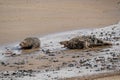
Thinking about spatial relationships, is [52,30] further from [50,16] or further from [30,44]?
[30,44]

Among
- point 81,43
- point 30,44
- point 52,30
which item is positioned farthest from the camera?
point 52,30

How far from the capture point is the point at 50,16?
1352 cm

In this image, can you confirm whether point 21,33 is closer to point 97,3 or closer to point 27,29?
point 27,29

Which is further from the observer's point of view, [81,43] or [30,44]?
[30,44]

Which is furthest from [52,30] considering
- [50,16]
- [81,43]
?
[81,43]

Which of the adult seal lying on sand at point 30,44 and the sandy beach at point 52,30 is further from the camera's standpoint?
the adult seal lying on sand at point 30,44

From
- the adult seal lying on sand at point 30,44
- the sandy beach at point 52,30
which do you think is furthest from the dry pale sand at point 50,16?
the adult seal lying on sand at point 30,44

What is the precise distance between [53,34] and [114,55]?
296 centimetres

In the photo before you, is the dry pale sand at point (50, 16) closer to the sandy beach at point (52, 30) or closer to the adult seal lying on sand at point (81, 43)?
the sandy beach at point (52, 30)

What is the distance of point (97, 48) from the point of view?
9.34 metres

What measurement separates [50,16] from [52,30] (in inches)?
74.4

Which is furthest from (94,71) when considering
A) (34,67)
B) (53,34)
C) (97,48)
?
(53,34)

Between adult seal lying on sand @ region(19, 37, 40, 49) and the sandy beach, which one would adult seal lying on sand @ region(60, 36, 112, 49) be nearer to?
the sandy beach

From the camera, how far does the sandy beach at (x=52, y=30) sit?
757 cm
